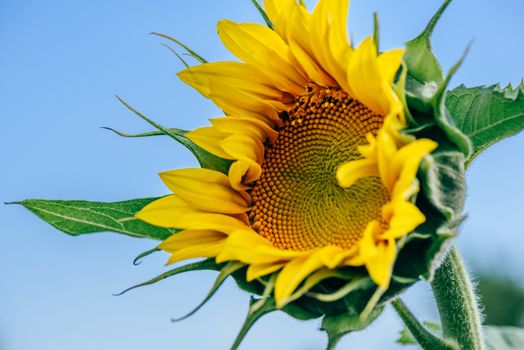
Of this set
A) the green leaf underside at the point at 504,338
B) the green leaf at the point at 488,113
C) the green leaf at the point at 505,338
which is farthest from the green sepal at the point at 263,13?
the green leaf at the point at 505,338

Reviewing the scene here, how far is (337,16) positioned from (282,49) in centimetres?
30

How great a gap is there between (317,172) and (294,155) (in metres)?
0.11

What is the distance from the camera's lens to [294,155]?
2682 mm

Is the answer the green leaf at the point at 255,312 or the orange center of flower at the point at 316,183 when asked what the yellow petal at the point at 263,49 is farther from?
the green leaf at the point at 255,312

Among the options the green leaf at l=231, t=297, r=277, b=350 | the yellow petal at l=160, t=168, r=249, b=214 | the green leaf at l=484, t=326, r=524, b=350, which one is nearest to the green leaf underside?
the green leaf at l=484, t=326, r=524, b=350

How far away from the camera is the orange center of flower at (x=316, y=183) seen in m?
2.41

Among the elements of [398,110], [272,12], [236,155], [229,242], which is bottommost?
[229,242]

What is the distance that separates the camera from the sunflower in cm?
221

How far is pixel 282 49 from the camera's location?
8.39 ft

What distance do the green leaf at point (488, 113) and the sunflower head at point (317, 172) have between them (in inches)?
9.2

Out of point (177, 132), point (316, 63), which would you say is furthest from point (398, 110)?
point (177, 132)

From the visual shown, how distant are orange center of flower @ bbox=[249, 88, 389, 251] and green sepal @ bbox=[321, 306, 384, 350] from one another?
0.24 metres

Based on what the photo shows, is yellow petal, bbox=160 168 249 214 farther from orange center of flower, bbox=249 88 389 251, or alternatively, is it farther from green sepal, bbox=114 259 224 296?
green sepal, bbox=114 259 224 296

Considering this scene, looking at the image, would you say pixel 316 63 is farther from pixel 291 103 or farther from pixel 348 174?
pixel 348 174
